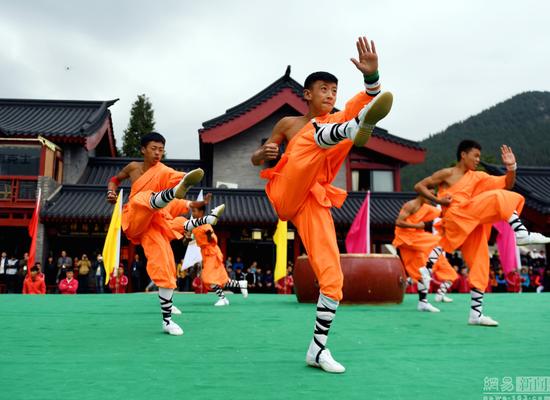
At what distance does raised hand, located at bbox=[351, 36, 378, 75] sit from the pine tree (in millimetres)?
37834

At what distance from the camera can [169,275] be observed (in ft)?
16.0

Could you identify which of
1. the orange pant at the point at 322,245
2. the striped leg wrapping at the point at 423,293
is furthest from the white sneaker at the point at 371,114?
the striped leg wrapping at the point at 423,293

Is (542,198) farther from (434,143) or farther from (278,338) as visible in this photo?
(434,143)

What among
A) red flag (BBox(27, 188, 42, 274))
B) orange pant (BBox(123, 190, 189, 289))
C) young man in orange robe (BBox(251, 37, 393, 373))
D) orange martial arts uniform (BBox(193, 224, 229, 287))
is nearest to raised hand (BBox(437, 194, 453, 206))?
young man in orange robe (BBox(251, 37, 393, 373))

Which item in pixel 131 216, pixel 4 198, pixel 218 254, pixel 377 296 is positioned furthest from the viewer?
pixel 4 198

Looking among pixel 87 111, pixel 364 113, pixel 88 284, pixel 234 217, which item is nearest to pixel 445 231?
pixel 364 113

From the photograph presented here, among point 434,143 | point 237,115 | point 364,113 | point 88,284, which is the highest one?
point 434,143

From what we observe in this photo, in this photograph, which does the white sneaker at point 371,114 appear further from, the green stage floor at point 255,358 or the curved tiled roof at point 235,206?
the curved tiled roof at point 235,206

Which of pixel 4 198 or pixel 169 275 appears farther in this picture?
pixel 4 198

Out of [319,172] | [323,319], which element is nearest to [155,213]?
[319,172]

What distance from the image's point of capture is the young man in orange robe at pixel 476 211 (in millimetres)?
5453

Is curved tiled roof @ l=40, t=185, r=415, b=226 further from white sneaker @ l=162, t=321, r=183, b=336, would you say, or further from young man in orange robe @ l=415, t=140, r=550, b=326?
white sneaker @ l=162, t=321, r=183, b=336

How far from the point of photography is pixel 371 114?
2.71m

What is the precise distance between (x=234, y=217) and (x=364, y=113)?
14633 millimetres
